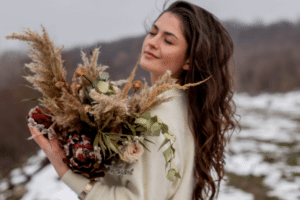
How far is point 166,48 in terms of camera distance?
1.30 metres

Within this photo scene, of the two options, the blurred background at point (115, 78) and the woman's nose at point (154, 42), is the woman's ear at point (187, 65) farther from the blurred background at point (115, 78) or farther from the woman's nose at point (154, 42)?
the blurred background at point (115, 78)

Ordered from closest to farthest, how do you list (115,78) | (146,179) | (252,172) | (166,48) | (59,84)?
(59,84), (146,179), (166,48), (115,78), (252,172)

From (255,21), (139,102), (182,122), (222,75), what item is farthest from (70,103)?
(255,21)

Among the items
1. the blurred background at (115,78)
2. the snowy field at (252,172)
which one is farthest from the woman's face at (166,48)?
the snowy field at (252,172)

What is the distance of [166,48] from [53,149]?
0.79 meters

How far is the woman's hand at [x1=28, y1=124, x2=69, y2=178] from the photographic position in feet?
3.53

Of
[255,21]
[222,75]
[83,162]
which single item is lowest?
[83,162]

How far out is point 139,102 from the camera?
104cm

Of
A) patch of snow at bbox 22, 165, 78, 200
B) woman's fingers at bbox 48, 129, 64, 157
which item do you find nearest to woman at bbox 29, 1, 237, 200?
woman's fingers at bbox 48, 129, 64, 157

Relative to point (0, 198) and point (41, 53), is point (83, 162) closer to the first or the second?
point (41, 53)

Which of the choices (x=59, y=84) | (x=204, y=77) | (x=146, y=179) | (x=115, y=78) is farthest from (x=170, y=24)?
(x=146, y=179)

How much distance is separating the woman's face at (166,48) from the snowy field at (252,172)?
102 centimetres

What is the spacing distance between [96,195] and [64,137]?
31 cm

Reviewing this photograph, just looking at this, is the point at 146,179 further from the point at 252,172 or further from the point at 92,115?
the point at 252,172
